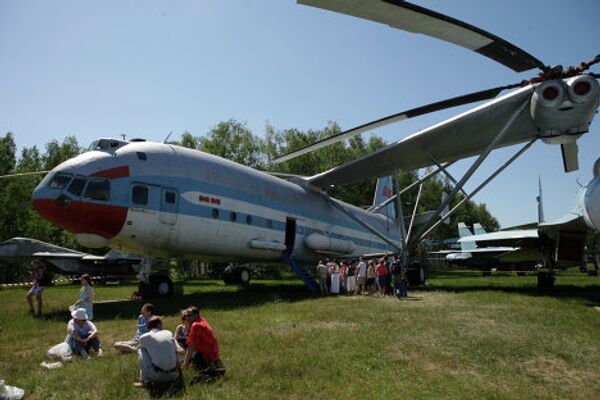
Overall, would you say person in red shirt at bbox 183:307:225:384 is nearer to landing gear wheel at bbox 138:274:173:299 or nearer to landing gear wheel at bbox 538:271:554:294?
landing gear wheel at bbox 138:274:173:299

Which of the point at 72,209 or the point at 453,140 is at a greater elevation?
the point at 453,140

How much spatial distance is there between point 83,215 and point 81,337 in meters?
6.07

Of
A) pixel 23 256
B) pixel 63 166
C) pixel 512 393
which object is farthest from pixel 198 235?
pixel 23 256

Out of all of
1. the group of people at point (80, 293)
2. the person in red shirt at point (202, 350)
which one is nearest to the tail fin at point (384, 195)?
the group of people at point (80, 293)

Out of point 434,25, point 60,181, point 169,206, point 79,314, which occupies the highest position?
point 434,25

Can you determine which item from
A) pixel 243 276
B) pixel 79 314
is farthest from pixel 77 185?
pixel 243 276

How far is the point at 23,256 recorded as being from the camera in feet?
85.6

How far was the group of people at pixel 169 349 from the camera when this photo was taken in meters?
5.65

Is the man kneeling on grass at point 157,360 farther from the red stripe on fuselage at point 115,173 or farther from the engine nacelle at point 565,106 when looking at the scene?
the engine nacelle at point 565,106

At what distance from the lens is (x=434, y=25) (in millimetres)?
10664

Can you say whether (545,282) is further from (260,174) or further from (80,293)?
(80,293)

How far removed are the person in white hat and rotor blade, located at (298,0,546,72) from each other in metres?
7.26

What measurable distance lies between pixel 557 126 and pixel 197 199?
12.8 meters

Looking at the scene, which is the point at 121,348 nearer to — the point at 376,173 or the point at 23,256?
the point at 376,173
